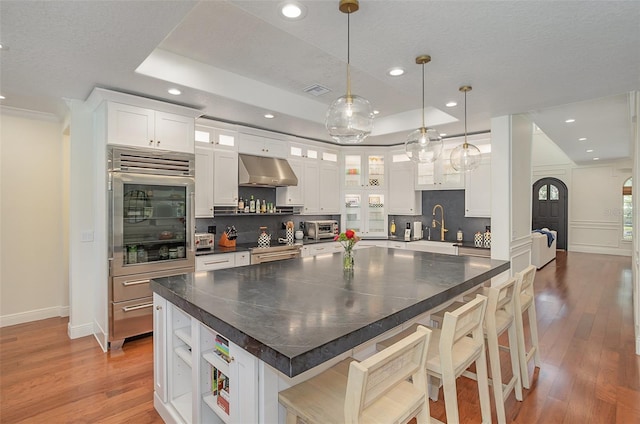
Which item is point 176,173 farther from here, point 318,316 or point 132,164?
point 318,316

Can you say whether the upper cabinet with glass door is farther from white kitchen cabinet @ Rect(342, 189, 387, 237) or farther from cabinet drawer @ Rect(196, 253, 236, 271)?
cabinet drawer @ Rect(196, 253, 236, 271)

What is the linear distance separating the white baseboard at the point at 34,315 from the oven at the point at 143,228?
1665 millimetres

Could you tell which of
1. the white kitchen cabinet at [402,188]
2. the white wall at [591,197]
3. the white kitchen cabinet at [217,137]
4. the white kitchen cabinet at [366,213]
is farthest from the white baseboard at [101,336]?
Result: the white wall at [591,197]

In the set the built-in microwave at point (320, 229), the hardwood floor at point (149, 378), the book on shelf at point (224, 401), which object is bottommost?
the hardwood floor at point (149, 378)

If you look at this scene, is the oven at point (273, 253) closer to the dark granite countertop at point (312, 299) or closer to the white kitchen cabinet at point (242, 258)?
the white kitchen cabinet at point (242, 258)

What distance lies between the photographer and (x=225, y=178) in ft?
14.7

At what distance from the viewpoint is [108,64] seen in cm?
269

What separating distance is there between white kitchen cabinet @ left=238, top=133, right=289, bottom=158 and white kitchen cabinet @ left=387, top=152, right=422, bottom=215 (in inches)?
82.8

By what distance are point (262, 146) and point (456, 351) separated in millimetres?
3853

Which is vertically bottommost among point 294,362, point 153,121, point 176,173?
point 294,362

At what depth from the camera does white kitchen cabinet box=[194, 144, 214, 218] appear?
421cm

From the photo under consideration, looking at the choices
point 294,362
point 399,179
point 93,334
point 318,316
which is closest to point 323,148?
point 399,179

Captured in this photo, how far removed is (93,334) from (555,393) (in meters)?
4.51

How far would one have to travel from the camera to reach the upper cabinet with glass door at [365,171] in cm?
613
